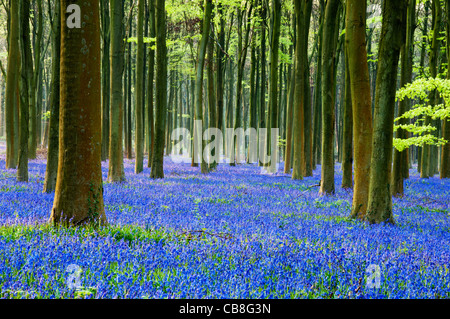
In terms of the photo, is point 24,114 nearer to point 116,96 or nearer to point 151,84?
point 116,96

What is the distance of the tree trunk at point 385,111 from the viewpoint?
21.7 feet

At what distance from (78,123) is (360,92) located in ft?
20.5

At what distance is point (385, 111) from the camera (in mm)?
6754

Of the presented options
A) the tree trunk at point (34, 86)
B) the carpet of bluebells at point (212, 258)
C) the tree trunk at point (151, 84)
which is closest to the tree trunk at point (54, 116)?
the carpet of bluebells at point (212, 258)

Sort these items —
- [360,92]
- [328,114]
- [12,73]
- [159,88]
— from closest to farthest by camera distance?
[360,92], [328,114], [12,73], [159,88]

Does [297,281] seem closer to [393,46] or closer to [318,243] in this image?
[318,243]

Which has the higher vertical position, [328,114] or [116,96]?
[116,96]

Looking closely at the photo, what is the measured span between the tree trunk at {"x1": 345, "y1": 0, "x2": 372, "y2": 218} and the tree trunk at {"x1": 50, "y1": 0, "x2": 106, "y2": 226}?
5807 millimetres

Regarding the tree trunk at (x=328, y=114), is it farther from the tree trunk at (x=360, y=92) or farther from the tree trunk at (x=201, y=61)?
Answer: the tree trunk at (x=201, y=61)

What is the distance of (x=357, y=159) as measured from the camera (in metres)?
7.68

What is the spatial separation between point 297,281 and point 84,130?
331cm

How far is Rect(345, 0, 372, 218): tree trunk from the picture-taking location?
7590mm

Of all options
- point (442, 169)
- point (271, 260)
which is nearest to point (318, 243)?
point (271, 260)

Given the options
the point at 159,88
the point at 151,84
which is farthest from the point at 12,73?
the point at 151,84
